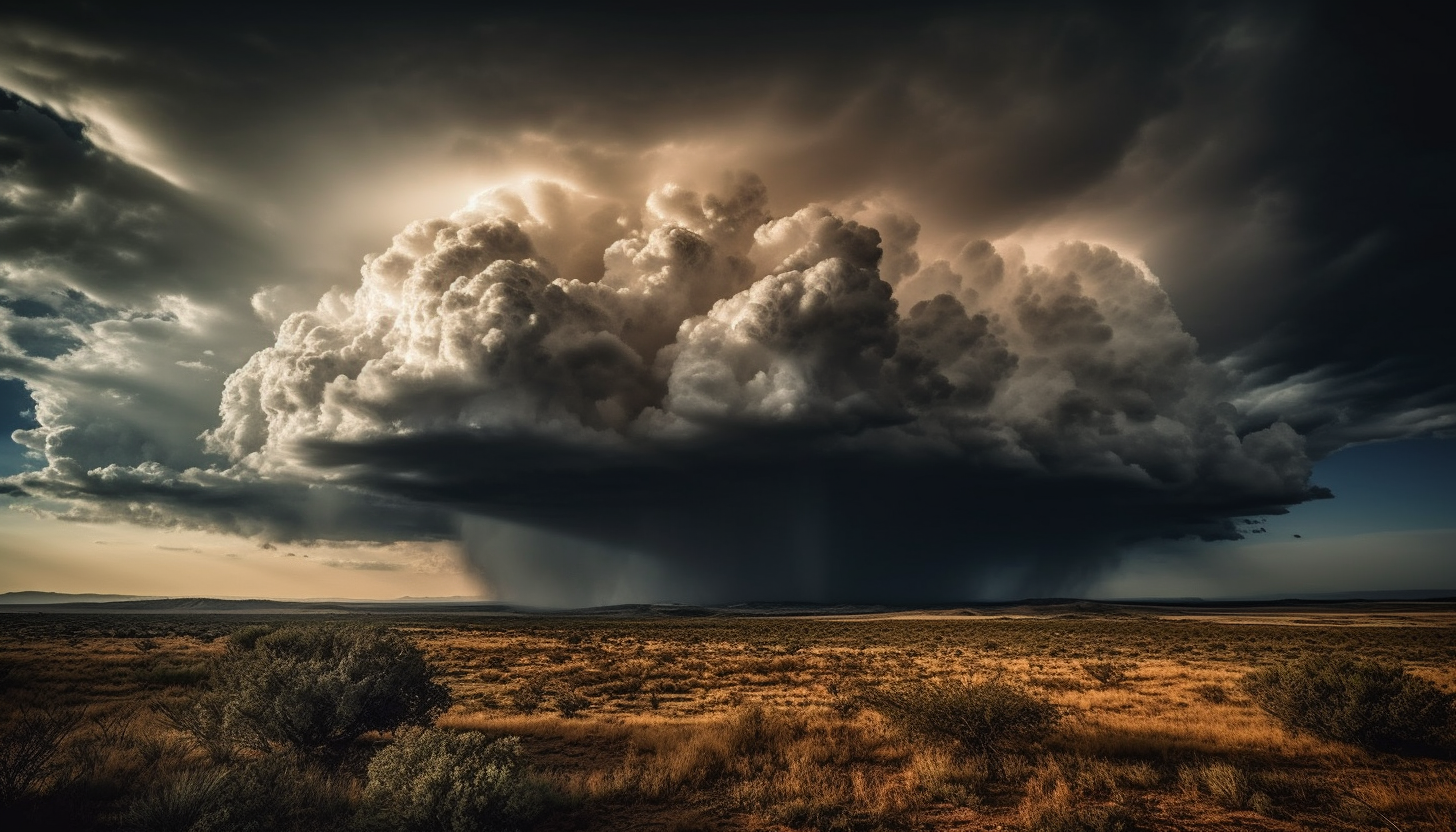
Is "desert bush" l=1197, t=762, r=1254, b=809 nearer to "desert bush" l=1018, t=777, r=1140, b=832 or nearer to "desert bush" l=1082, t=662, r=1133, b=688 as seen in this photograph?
"desert bush" l=1018, t=777, r=1140, b=832

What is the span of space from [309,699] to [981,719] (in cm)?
1371

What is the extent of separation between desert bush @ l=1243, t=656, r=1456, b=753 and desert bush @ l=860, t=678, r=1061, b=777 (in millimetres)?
6582

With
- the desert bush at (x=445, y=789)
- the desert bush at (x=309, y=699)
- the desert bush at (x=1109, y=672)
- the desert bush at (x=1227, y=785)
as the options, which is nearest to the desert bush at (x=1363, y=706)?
the desert bush at (x=1227, y=785)

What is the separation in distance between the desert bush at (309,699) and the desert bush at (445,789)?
3545 mm

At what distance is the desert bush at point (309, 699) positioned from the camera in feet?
39.9

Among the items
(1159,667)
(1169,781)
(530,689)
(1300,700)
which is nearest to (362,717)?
(530,689)

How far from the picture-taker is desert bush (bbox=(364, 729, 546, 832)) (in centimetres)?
876

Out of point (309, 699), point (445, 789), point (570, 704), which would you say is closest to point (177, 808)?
point (445, 789)

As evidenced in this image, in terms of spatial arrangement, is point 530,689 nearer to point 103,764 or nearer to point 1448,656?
point 103,764

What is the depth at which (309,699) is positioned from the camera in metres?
12.3

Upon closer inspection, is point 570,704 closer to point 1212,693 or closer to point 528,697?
point 528,697

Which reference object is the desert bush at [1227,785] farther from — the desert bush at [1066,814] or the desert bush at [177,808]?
the desert bush at [177,808]

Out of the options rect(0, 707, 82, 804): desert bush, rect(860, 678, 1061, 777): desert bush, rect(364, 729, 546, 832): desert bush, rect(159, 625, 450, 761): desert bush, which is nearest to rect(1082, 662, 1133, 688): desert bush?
rect(860, 678, 1061, 777): desert bush

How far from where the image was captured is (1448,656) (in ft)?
136
